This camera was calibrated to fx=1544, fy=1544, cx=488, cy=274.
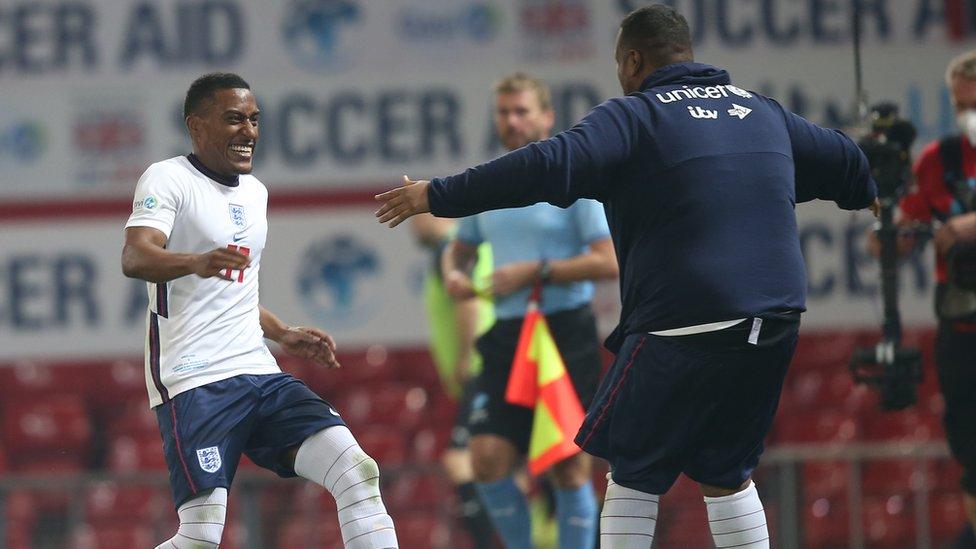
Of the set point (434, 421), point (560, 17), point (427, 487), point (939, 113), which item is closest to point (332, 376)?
point (434, 421)

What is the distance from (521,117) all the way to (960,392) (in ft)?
7.15

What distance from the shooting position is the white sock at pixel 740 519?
187 inches

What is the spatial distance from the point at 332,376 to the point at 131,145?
2.17m

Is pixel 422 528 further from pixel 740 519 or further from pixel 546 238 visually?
pixel 740 519

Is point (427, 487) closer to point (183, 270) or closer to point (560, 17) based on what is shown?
point (560, 17)

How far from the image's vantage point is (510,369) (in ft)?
21.6

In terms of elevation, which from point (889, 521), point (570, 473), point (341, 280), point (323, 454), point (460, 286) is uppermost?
point (460, 286)

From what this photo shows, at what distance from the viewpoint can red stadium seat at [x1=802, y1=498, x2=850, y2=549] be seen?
872 cm

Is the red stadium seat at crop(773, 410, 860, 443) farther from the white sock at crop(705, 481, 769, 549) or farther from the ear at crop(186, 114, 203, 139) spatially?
the ear at crop(186, 114, 203, 139)

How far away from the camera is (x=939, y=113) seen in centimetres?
1087

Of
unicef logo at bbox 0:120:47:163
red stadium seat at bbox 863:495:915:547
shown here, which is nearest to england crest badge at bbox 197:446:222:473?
red stadium seat at bbox 863:495:915:547

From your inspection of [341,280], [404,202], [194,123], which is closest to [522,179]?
[404,202]

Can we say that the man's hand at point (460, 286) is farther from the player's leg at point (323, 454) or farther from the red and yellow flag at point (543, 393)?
the player's leg at point (323, 454)

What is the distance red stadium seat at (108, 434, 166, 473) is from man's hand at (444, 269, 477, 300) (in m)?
4.46
